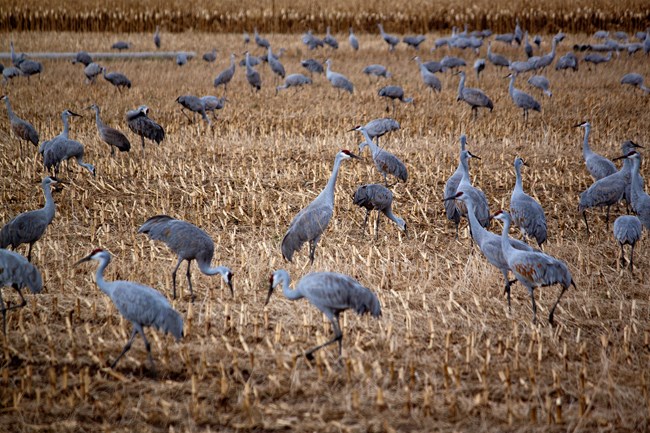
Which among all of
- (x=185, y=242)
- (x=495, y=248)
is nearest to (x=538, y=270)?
(x=495, y=248)

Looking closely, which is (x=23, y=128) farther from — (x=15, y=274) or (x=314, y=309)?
(x=314, y=309)

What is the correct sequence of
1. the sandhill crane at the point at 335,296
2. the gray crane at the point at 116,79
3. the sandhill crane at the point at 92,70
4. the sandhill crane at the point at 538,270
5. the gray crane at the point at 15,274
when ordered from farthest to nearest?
1. the sandhill crane at the point at 92,70
2. the gray crane at the point at 116,79
3. the sandhill crane at the point at 538,270
4. the gray crane at the point at 15,274
5. the sandhill crane at the point at 335,296

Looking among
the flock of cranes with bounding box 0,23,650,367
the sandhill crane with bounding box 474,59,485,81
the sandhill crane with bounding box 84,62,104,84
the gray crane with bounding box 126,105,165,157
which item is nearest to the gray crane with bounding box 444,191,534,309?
the flock of cranes with bounding box 0,23,650,367

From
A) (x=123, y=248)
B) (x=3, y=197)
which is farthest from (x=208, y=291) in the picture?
(x=3, y=197)

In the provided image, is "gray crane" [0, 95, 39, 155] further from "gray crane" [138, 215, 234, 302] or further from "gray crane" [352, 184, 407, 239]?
"gray crane" [352, 184, 407, 239]

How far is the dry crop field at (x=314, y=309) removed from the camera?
4.11 meters

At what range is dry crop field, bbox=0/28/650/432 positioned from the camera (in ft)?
13.5

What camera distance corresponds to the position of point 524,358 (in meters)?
4.75

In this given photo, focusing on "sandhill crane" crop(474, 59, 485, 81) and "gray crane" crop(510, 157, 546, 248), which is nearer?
"gray crane" crop(510, 157, 546, 248)

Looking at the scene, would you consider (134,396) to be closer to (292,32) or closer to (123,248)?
(123,248)

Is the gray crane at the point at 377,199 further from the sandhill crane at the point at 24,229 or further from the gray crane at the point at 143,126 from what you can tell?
the gray crane at the point at 143,126

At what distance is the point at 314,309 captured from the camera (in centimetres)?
567

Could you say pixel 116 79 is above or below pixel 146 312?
above

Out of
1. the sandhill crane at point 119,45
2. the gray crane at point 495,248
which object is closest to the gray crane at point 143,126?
the gray crane at point 495,248
